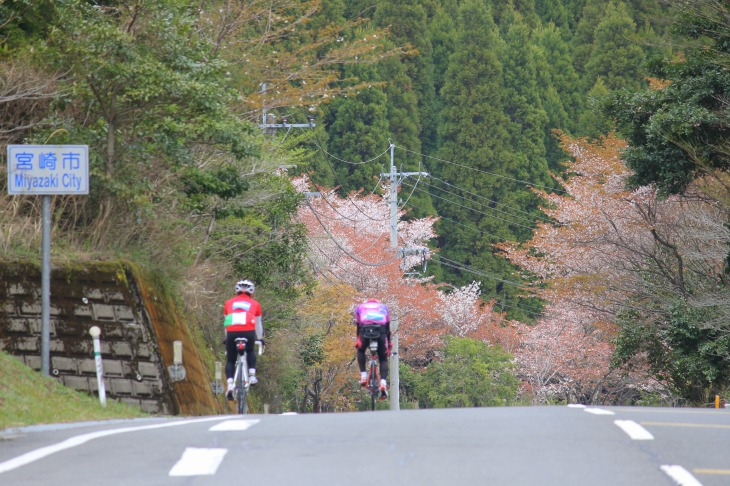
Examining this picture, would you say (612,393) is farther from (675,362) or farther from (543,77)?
(543,77)

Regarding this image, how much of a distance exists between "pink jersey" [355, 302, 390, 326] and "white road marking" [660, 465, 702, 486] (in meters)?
8.55

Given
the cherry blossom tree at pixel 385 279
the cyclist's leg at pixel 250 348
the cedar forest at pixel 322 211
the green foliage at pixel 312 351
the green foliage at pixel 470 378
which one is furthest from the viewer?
the cherry blossom tree at pixel 385 279

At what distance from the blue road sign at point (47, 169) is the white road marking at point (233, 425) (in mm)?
4843

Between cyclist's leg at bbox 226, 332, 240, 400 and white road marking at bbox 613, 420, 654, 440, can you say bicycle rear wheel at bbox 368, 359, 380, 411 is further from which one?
white road marking at bbox 613, 420, 654, 440

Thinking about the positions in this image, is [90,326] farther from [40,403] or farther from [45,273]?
[40,403]

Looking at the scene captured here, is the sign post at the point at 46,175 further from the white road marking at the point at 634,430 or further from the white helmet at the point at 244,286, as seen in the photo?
the white road marking at the point at 634,430

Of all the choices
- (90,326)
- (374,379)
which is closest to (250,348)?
(374,379)

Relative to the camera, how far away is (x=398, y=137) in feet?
212

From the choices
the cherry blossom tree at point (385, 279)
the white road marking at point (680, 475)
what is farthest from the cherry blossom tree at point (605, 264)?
the white road marking at point (680, 475)

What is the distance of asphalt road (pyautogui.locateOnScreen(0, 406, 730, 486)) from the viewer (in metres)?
6.19

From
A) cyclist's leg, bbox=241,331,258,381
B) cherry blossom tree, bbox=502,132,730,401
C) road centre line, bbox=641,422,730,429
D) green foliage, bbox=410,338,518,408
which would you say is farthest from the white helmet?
green foliage, bbox=410,338,518,408

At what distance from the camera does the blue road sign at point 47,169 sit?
12828mm

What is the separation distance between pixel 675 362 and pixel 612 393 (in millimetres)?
18768

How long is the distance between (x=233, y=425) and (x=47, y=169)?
212 inches
